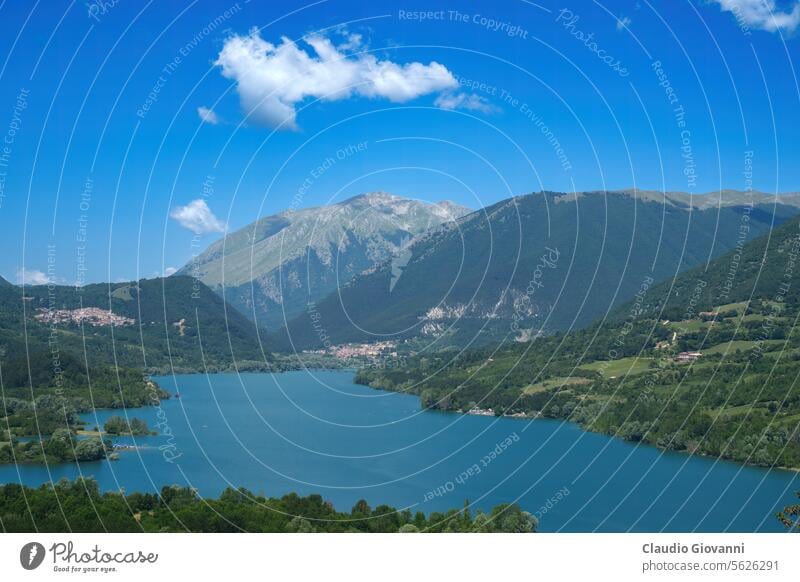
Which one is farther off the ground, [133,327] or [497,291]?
[497,291]

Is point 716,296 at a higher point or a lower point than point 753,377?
higher

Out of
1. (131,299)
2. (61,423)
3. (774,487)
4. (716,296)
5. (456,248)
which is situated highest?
(456,248)

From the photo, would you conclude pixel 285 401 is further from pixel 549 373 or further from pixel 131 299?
pixel 131 299

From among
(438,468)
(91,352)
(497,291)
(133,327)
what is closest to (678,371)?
(438,468)

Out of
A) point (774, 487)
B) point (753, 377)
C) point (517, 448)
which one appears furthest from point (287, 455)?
point (753, 377)

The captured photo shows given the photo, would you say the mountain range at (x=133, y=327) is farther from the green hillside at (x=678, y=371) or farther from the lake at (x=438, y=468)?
the lake at (x=438, y=468)

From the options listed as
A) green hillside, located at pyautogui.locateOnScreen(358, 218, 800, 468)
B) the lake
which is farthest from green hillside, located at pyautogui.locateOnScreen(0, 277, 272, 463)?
green hillside, located at pyautogui.locateOnScreen(358, 218, 800, 468)

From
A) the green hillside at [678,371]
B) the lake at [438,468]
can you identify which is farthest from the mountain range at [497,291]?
the lake at [438,468]

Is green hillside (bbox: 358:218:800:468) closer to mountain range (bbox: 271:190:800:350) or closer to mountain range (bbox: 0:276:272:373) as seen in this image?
mountain range (bbox: 0:276:272:373)

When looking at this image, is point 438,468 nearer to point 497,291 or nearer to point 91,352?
point 91,352
